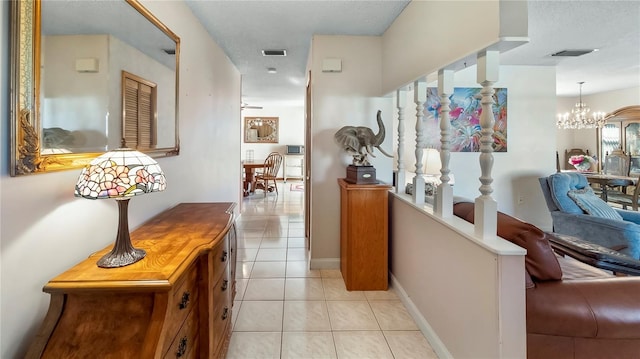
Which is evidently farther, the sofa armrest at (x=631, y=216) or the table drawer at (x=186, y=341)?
the sofa armrest at (x=631, y=216)

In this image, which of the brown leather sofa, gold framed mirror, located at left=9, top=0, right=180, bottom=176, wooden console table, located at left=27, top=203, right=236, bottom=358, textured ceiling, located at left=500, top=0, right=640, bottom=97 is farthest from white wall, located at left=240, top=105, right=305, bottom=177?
the brown leather sofa

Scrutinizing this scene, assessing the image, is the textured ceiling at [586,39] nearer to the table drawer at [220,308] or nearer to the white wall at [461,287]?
the white wall at [461,287]

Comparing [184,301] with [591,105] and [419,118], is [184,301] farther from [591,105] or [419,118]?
[591,105]

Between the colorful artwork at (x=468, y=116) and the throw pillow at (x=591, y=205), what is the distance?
1346 mm

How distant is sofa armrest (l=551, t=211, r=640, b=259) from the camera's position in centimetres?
268

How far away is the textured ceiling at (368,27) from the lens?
261cm

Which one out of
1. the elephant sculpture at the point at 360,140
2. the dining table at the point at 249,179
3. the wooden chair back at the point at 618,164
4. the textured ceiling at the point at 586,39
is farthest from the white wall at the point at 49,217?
the wooden chair back at the point at 618,164

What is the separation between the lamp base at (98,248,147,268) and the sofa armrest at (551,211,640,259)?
363 centimetres

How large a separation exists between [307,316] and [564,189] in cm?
313

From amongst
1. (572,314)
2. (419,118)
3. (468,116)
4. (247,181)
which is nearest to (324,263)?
(419,118)

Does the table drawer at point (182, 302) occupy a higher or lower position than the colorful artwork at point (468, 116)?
lower

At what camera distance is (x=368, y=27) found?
9.70 feet

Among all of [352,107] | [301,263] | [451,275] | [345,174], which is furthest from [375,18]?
[301,263]

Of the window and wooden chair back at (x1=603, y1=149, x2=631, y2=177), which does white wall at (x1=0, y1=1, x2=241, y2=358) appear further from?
wooden chair back at (x1=603, y1=149, x2=631, y2=177)
